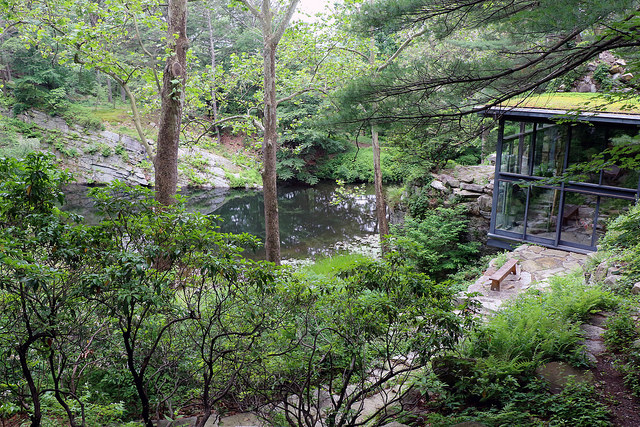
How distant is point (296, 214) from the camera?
20.5m

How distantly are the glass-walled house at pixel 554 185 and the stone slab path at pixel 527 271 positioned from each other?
0.66 m

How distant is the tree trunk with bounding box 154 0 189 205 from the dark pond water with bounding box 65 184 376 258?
24.1 ft

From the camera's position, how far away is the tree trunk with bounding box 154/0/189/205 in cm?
638

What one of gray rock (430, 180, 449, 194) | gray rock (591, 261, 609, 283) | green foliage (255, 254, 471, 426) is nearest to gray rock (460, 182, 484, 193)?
gray rock (430, 180, 449, 194)

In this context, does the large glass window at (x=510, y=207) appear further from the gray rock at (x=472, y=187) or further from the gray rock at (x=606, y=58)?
the gray rock at (x=606, y=58)

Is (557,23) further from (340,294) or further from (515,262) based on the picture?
(515,262)

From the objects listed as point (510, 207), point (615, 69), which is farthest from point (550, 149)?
point (615, 69)

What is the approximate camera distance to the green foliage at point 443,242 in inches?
473

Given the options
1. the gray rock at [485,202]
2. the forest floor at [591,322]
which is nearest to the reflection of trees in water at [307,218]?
the gray rock at [485,202]

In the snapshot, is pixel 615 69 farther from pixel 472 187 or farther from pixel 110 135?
pixel 110 135

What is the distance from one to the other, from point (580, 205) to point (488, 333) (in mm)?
7949

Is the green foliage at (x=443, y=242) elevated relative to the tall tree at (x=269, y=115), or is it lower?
lower

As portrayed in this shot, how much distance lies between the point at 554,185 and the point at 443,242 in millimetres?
3366

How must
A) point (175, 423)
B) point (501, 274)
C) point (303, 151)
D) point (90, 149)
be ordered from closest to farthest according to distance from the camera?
point (175, 423) < point (501, 274) < point (90, 149) < point (303, 151)
